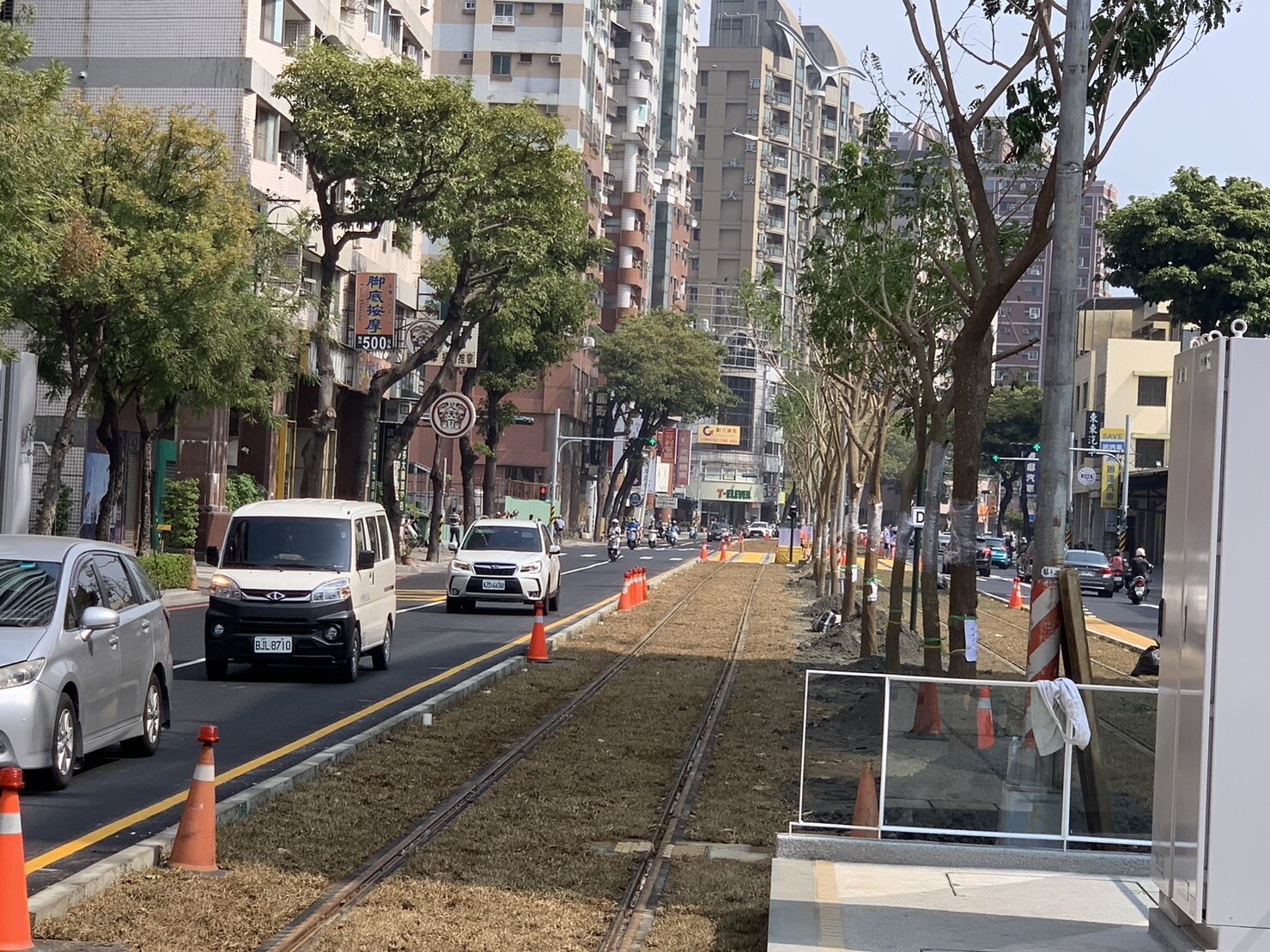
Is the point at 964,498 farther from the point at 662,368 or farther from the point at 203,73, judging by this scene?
the point at 662,368

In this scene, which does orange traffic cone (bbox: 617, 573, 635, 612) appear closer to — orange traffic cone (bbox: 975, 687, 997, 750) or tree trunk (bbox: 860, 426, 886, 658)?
tree trunk (bbox: 860, 426, 886, 658)

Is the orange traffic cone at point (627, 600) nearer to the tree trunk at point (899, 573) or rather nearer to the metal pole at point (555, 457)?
the tree trunk at point (899, 573)

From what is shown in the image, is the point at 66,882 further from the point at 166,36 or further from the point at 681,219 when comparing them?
the point at 681,219

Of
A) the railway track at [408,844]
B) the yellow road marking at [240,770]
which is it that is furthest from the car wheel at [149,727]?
the railway track at [408,844]

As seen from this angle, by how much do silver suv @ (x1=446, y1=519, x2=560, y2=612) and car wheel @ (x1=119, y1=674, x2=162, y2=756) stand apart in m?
19.1

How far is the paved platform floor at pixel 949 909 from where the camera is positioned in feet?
26.1

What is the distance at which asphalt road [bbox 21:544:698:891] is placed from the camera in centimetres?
1035

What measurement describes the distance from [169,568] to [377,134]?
440 inches

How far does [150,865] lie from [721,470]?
518ft

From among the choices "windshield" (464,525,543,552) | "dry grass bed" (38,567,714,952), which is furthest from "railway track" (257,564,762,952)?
"windshield" (464,525,543,552)

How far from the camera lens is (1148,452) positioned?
279ft

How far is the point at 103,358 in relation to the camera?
32.2m

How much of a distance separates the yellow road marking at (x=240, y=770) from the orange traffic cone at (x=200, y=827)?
0.73 meters

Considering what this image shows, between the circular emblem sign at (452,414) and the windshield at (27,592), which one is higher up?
the circular emblem sign at (452,414)
